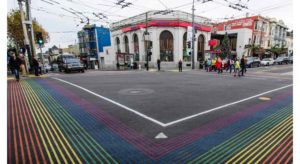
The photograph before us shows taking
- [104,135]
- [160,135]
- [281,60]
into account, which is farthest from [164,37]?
[104,135]

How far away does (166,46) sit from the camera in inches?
1102

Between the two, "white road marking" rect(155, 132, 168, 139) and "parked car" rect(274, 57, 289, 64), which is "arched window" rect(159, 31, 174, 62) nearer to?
"parked car" rect(274, 57, 289, 64)

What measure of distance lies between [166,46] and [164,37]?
5.61 feet

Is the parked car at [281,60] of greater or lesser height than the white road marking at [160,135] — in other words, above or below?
above

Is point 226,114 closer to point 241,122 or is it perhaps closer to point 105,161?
point 241,122

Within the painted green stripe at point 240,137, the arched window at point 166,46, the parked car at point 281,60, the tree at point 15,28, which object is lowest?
the painted green stripe at point 240,137

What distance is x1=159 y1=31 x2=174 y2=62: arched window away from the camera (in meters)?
27.7

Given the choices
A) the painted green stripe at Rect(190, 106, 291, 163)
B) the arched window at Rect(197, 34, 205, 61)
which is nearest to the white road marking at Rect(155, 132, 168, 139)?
the painted green stripe at Rect(190, 106, 291, 163)

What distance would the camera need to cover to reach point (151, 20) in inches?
1045

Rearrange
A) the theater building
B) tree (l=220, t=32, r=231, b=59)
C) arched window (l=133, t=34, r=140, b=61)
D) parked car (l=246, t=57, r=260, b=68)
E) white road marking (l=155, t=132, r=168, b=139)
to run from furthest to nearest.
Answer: tree (l=220, t=32, r=231, b=59) < arched window (l=133, t=34, r=140, b=61) < the theater building < parked car (l=246, t=57, r=260, b=68) < white road marking (l=155, t=132, r=168, b=139)

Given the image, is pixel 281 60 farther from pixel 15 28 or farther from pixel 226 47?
pixel 15 28

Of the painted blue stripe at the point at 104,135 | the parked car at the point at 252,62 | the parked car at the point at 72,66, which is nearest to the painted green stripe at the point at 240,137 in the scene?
the painted blue stripe at the point at 104,135

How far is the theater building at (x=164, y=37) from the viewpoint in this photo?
26625 millimetres

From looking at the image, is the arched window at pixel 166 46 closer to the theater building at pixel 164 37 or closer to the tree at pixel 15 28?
the theater building at pixel 164 37
